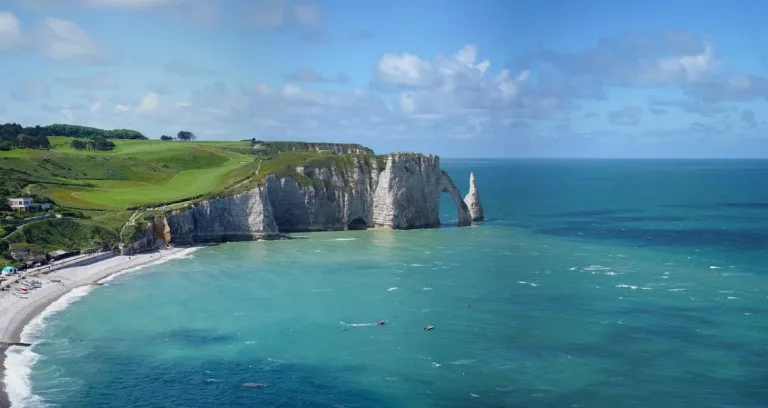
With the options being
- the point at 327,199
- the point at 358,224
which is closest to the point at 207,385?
the point at 327,199

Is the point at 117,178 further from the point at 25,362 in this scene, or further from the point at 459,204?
the point at 25,362

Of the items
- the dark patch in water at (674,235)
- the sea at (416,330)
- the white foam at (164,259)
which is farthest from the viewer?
the dark patch in water at (674,235)

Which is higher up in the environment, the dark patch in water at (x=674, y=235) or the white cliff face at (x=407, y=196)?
the white cliff face at (x=407, y=196)

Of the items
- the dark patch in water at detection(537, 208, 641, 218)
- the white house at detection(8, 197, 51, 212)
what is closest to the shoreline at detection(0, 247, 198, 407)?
the white house at detection(8, 197, 51, 212)

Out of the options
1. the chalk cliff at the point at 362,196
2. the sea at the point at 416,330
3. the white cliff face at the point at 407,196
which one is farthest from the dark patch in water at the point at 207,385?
the white cliff face at the point at 407,196

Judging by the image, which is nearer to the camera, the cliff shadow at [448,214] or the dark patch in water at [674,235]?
the dark patch in water at [674,235]

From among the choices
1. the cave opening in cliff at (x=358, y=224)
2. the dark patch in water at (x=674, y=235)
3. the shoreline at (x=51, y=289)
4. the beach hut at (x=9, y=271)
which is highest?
the cave opening in cliff at (x=358, y=224)

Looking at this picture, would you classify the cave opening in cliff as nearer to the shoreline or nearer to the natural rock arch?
the natural rock arch

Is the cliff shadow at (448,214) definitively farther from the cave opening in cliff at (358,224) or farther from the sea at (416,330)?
the sea at (416,330)
